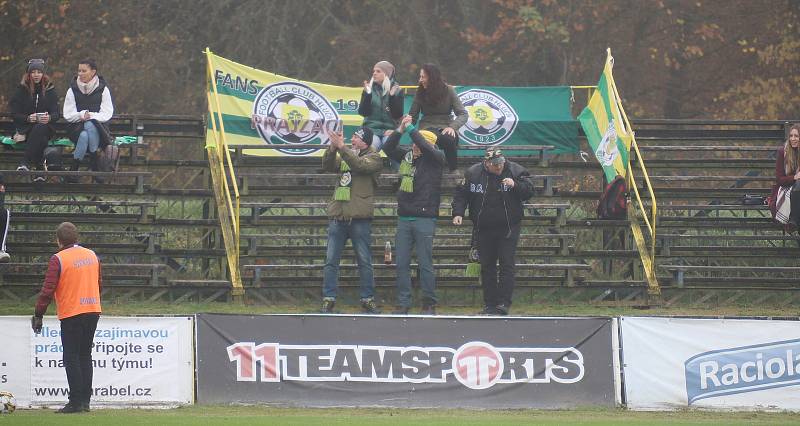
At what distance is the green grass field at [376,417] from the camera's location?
40.9ft

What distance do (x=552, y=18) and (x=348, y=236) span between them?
1858cm

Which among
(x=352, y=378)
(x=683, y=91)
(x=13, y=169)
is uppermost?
→ (x=683, y=91)

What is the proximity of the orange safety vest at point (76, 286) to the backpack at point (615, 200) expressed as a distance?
722 cm

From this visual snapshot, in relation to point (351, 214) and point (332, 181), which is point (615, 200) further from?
point (351, 214)

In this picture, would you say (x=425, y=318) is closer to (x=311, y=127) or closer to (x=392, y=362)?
(x=392, y=362)

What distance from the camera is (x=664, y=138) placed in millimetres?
19859

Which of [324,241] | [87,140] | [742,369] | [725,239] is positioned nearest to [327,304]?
[324,241]

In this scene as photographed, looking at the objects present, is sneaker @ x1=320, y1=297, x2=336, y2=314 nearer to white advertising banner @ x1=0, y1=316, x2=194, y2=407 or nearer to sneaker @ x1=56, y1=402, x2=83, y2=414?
white advertising banner @ x1=0, y1=316, x2=194, y2=407

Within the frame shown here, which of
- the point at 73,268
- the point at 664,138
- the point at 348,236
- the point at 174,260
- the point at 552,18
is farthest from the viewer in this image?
the point at 552,18

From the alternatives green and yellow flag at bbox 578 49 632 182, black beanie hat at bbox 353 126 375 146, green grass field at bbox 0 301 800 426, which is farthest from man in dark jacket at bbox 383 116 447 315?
green and yellow flag at bbox 578 49 632 182

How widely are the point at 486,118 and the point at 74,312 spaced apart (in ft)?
26.6

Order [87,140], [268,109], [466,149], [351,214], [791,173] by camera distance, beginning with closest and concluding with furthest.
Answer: [351,214], [791,173], [87,140], [466,149], [268,109]

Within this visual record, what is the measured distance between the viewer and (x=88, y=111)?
17359 millimetres

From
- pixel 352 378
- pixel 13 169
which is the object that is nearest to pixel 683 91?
pixel 13 169
